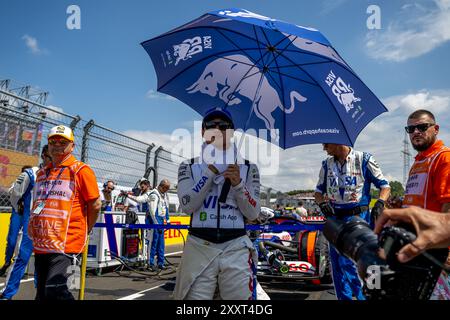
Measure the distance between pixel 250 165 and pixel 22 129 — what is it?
266 inches

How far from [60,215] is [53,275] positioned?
19.4 inches

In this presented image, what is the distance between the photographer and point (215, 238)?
7.82ft

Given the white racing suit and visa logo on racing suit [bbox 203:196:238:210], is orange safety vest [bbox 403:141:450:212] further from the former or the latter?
visa logo on racing suit [bbox 203:196:238:210]

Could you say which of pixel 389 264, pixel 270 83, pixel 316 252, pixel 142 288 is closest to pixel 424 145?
pixel 270 83

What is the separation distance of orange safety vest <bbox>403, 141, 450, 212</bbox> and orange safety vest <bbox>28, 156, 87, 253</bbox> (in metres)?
2.72

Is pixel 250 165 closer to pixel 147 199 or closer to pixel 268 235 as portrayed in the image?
pixel 268 235

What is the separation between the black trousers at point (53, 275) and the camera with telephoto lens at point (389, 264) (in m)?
2.57

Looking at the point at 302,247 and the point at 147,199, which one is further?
the point at 147,199

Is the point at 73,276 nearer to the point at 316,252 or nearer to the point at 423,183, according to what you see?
the point at 423,183

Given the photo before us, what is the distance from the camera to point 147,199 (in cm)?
859

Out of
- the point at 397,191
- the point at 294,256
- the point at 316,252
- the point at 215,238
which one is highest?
the point at 397,191

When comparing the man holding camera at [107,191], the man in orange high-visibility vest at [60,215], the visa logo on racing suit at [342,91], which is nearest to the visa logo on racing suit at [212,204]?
the man in orange high-visibility vest at [60,215]

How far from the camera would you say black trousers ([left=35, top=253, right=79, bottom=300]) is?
3.09 metres
